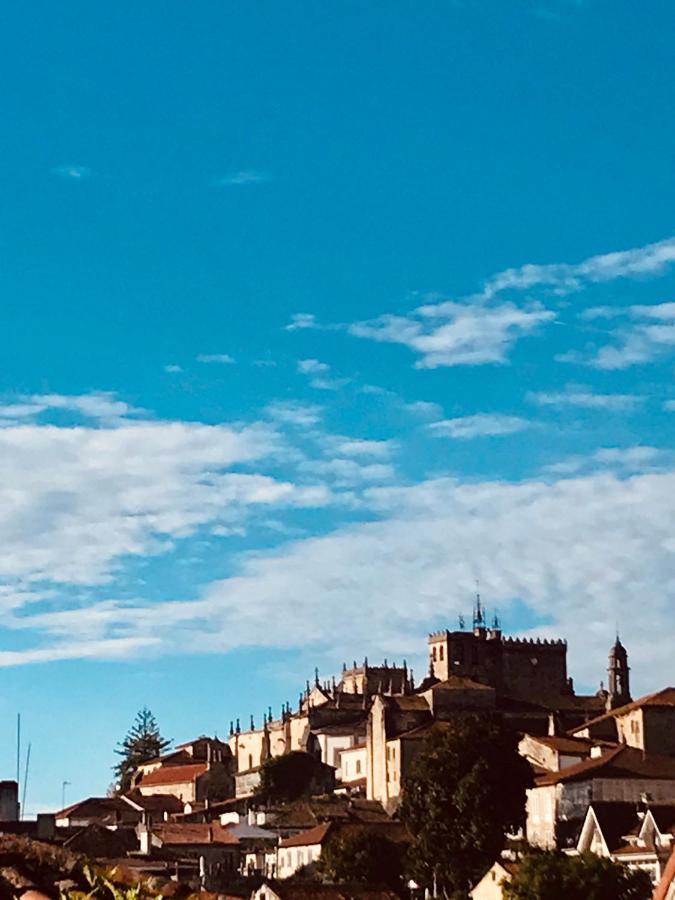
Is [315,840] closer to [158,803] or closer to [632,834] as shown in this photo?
[632,834]

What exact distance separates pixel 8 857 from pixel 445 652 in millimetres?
123057

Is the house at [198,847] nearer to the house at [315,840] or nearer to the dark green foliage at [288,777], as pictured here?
the house at [315,840]

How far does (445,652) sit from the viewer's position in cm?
13162

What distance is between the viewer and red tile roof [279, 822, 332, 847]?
83562mm

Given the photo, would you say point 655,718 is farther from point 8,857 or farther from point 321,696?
point 8,857

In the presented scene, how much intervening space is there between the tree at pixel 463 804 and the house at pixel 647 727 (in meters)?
24.6

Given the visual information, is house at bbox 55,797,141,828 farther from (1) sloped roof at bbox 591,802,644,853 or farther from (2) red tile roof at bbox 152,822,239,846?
(1) sloped roof at bbox 591,802,644,853

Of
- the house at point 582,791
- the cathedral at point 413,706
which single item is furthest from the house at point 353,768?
the house at point 582,791

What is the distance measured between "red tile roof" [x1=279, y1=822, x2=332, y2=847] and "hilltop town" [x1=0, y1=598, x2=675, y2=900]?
0.59ft

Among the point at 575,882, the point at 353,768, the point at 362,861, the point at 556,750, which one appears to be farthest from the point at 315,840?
the point at 353,768

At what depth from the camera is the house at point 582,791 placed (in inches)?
3337

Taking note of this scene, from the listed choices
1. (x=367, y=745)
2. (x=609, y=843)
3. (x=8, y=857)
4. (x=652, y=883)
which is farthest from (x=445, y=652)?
(x=8, y=857)

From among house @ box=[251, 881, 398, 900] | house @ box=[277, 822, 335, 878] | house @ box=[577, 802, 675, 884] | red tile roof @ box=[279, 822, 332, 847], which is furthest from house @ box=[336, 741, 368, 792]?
house @ box=[251, 881, 398, 900]

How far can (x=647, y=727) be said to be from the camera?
100938 millimetres
